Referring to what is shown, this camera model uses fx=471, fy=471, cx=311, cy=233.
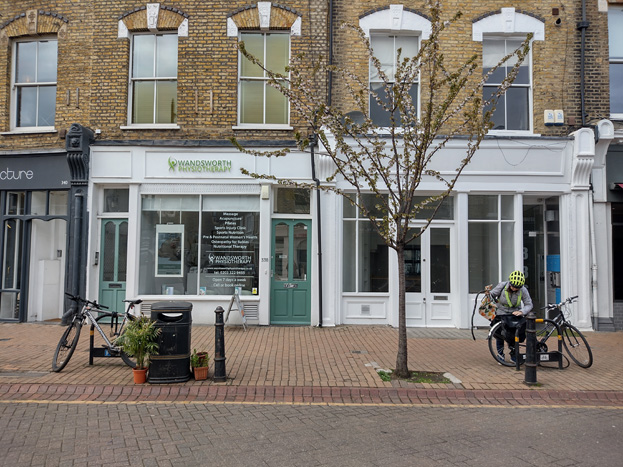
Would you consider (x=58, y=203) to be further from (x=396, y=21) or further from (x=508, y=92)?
(x=508, y=92)

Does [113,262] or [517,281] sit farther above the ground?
[113,262]

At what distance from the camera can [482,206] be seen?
1137 centimetres

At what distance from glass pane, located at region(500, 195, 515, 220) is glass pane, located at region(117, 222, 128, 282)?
30.0ft

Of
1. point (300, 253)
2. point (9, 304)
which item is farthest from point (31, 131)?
point (300, 253)

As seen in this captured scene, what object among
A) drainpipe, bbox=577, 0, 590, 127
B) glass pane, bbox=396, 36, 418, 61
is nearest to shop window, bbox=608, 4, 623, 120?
drainpipe, bbox=577, 0, 590, 127

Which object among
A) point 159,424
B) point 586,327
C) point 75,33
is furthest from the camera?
point 75,33

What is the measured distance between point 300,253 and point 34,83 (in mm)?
7860

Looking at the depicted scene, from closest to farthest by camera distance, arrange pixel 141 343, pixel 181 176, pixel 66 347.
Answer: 1. pixel 141 343
2. pixel 66 347
3. pixel 181 176

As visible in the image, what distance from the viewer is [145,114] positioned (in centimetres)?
1155

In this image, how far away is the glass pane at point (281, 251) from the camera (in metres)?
11.2

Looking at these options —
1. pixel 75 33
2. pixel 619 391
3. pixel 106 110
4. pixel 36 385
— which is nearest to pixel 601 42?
pixel 619 391

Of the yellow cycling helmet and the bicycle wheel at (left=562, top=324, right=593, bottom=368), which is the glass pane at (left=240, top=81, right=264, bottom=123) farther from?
the bicycle wheel at (left=562, top=324, right=593, bottom=368)

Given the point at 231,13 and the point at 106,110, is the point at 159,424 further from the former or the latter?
the point at 231,13

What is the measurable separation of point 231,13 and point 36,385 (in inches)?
353
